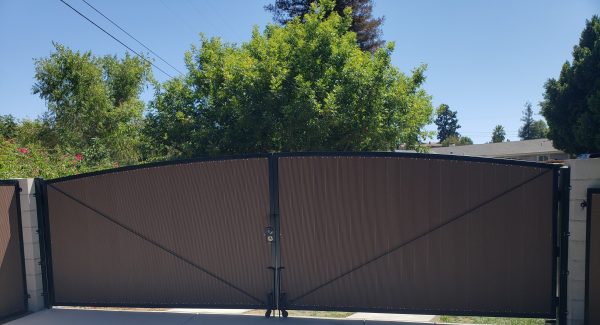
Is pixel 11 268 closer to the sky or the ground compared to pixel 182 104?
closer to the ground

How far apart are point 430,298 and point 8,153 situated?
9275 mm

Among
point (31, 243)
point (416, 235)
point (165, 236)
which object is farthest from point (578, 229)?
point (31, 243)

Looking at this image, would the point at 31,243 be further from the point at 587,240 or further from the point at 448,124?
the point at 448,124

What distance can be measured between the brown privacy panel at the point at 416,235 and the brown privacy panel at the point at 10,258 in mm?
3736

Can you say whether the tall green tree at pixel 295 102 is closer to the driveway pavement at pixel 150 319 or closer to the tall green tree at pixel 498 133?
the driveway pavement at pixel 150 319

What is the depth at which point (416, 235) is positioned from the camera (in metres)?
5.27

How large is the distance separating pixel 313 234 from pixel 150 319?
2.38 meters

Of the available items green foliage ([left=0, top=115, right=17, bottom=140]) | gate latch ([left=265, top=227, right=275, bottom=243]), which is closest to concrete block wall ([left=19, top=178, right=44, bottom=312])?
gate latch ([left=265, top=227, right=275, bottom=243])

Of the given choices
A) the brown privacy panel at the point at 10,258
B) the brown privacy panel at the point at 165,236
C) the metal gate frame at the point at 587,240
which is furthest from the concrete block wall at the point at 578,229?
the brown privacy panel at the point at 10,258

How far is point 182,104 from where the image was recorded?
35.4ft

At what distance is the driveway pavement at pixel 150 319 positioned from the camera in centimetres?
543

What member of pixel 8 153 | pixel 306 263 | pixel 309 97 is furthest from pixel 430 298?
pixel 8 153

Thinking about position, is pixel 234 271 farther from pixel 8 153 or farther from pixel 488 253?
pixel 8 153

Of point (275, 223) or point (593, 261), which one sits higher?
point (275, 223)
